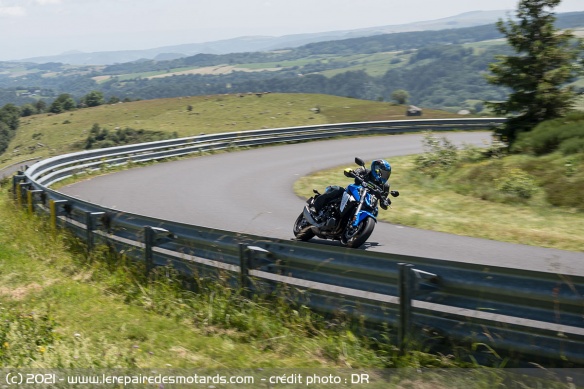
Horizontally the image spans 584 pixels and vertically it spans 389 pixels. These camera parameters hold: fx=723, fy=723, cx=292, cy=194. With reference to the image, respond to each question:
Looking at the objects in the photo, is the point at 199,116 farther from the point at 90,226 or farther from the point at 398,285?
the point at 398,285

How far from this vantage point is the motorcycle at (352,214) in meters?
10.9

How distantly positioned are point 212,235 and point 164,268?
97 cm

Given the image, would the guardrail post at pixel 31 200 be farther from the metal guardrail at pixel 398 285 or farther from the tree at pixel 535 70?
the tree at pixel 535 70

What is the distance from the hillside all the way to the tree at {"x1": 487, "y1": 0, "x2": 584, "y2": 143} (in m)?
24.3

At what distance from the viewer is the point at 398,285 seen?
5.94 metres

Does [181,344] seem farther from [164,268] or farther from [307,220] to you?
[307,220]

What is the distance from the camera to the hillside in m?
57.3

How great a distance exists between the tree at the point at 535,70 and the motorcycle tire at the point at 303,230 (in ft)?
40.4

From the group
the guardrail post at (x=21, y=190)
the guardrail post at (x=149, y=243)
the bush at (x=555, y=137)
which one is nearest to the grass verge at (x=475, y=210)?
the bush at (x=555, y=137)

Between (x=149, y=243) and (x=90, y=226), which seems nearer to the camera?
(x=149, y=243)

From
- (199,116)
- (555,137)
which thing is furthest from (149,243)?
(199,116)

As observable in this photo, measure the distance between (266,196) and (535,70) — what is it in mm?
10007

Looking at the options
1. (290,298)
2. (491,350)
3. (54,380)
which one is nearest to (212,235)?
(290,298)

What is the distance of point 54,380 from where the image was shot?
18.1 feet
